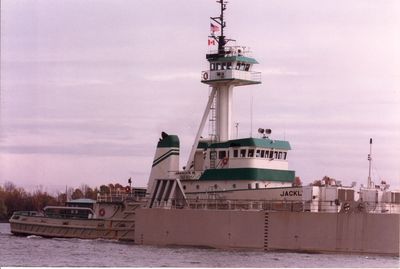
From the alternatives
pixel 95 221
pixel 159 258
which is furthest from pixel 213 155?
pixel 159 258

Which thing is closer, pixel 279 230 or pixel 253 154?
pixel 279 230

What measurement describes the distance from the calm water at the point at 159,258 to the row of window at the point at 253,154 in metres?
5.83

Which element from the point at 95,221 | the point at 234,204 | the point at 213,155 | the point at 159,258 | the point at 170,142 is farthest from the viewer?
the point at 95,221

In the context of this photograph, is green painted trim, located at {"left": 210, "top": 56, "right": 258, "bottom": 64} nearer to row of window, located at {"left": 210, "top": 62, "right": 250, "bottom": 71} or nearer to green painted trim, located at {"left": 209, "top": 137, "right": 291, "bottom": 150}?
row of window, located at {"left": 210, "top": 62, "right": 250, "bottom": 71}

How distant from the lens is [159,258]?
134 feet

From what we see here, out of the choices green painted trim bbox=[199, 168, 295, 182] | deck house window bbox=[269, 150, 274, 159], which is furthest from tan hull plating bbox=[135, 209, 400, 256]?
deck house window bbox=[269, 150, 274, 159]

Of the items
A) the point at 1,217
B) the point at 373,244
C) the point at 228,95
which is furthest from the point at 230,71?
the point at 1,217

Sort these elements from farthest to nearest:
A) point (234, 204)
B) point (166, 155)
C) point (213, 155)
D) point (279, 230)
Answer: point (166, 155) < point (213, 155) < point (234, 204) < point (279, 230)

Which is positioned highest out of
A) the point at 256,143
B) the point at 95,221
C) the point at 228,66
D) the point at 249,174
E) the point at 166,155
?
the point at 228,66

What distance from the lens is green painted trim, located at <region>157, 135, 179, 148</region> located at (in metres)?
51.9

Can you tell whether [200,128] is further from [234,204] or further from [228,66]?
[234,204]

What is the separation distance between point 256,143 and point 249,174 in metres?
1.64

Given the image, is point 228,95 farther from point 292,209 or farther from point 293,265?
point 293,265

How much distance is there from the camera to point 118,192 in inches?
2184
